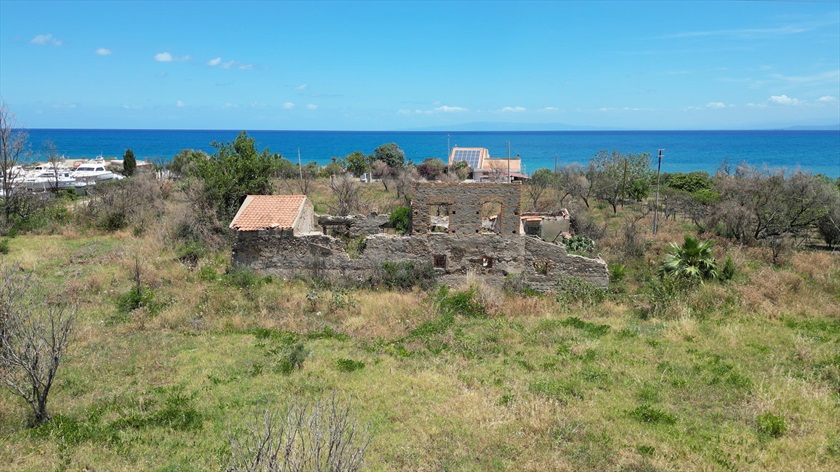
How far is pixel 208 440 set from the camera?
30.5 ft

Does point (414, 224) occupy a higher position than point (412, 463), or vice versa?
point (414, 224)

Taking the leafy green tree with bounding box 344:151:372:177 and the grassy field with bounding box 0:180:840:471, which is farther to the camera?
the leafy green tree with bounding box 344:151:372:177

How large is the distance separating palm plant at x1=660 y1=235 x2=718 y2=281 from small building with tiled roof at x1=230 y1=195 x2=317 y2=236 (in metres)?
12.9

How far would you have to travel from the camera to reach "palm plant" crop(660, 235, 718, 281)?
17797mm

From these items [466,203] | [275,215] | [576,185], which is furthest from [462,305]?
[576,185]

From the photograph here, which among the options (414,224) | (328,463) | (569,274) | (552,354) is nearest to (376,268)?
(414,224)

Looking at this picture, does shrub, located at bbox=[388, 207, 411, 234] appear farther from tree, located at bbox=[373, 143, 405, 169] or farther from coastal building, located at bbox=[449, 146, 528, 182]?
tree, located at bbox=[373, 143, 405, 169]

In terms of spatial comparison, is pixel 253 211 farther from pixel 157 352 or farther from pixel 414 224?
pixel 157 352

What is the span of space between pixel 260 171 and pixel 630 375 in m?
21.6

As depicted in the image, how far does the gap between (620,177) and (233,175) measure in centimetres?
2813

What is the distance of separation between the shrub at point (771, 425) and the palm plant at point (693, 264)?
845 cm

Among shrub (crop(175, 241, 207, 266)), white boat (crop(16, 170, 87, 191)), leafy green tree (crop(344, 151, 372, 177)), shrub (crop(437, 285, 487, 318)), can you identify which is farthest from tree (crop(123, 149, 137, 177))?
shrub (crop(437, 285, 487, 318))

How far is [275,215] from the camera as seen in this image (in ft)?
67.0

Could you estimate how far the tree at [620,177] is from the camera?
40688mm
